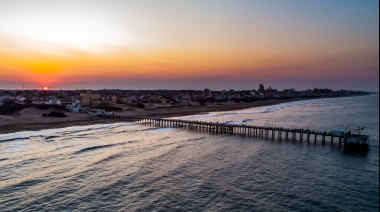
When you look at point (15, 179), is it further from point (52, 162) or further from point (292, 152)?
point (292, 152)

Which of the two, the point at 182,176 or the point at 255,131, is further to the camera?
the point at 255,131

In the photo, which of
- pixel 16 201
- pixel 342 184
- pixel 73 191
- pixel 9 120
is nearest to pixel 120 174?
pixel 73 191

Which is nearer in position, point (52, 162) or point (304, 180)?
point (304, 180)

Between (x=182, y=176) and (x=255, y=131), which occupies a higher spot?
(x=255, y=131)

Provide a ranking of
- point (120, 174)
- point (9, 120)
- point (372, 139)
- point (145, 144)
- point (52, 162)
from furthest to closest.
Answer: point (9, 120) → point (372, 139) → point (145, 144) → point (52, 162) → point (120, 174)

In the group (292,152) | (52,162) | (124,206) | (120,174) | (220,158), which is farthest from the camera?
(292,152)
